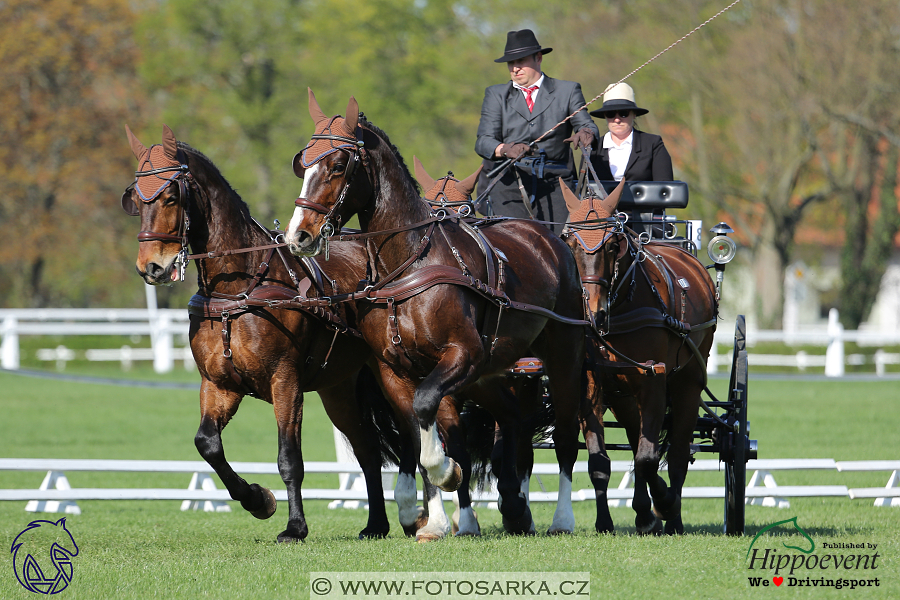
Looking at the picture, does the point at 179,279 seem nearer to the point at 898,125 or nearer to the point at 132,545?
the point at 132,545

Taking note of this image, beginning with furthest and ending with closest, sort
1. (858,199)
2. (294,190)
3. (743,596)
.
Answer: (294,190)
(858,199)
(743,596)

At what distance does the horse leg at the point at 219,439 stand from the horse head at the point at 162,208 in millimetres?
776

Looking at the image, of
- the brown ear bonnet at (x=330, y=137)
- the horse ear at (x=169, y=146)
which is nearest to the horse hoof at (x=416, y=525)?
the brown ear bonnet at (x=330, y=137)

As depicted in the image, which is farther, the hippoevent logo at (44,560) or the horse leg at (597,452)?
the horse leg at (597,452)

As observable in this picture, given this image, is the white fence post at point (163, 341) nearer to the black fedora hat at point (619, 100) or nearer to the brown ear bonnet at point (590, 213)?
the black fedora hat at point (619, 100)

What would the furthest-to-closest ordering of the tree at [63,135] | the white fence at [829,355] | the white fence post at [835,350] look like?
the tree at [63,135]
the white fence at [829,355]
the white fence post at [835,350]

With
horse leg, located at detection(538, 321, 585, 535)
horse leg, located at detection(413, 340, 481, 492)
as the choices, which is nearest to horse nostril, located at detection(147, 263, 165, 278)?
horse leg, located at detection(413, 340, 481, 492)

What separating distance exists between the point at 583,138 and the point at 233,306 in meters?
2.72

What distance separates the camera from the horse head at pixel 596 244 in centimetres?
664

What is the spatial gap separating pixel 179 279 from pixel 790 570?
3.68 metres

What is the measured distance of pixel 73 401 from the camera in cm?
1905

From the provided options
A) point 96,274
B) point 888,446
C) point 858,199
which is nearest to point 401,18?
point 96,274

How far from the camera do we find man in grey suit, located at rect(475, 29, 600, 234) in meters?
7.95

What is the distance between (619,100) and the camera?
27.2 ft
